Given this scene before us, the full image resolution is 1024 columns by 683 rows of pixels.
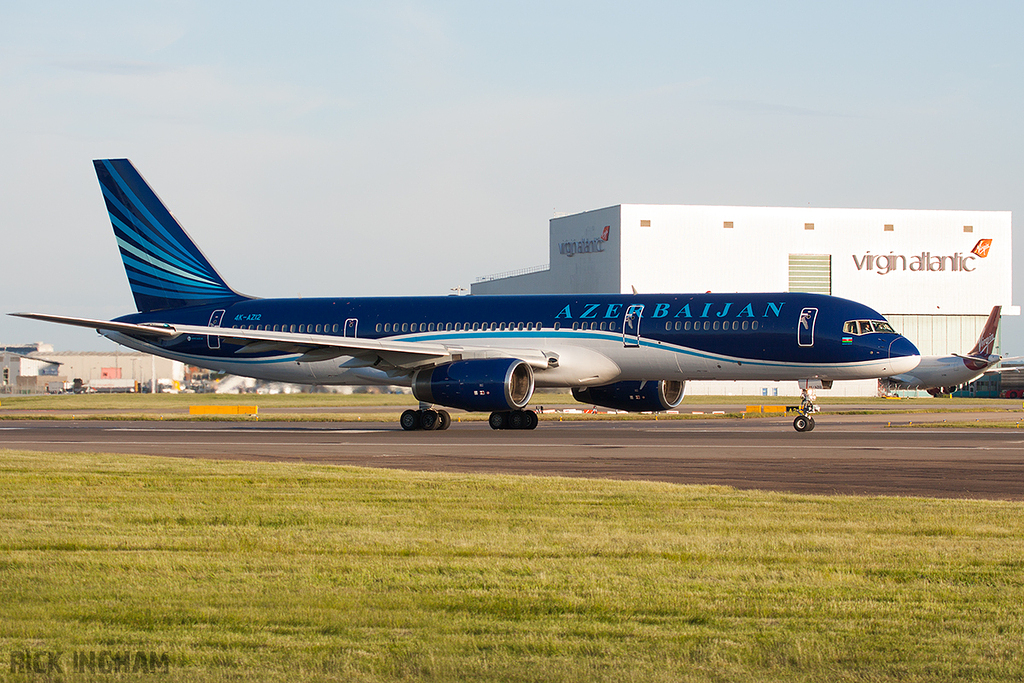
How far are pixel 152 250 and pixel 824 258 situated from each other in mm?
61727

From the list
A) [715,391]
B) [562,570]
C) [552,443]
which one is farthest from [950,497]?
[715,391]

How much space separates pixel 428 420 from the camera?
34.4m

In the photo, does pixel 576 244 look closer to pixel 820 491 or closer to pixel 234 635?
pixel 820 491

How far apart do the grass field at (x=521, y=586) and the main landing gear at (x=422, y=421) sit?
808 inches

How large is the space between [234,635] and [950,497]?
10.7 m

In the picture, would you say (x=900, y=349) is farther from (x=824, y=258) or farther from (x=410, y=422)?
(x=824, y=258)

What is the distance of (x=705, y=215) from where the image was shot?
86688 mm

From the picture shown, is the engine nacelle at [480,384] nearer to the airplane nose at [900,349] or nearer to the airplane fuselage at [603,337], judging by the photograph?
the airplane fuselage at [603,337]

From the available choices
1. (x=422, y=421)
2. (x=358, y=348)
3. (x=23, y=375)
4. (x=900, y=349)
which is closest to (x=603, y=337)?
(x=422, y=421)

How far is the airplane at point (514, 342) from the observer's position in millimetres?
32062

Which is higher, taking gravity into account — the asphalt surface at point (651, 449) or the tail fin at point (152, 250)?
the tail fin at point (152, 250)

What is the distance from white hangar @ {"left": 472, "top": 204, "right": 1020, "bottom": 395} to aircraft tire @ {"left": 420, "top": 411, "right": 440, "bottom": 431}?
5175 centimetres

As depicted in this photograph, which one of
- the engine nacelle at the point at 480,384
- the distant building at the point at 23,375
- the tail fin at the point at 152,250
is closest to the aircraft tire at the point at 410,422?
the engine nacelle at the point at 480,384

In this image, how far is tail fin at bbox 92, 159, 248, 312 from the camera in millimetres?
39969
